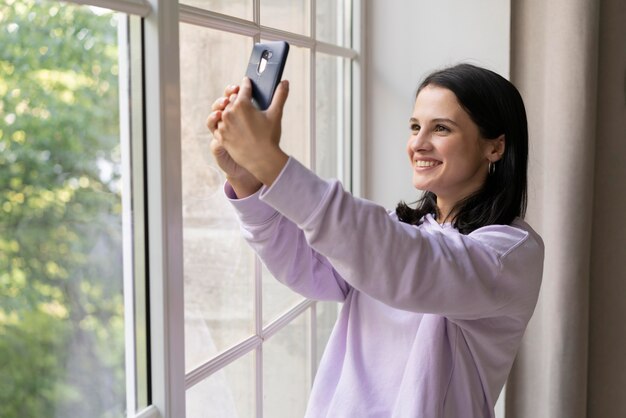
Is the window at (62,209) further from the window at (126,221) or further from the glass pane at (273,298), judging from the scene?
the glass pane at (273,298)

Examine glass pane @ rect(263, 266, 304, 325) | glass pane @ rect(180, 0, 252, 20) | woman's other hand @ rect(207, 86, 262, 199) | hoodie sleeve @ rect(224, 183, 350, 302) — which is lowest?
glass pane @ rect(263, 266, 304, 325)

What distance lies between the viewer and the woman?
751mm

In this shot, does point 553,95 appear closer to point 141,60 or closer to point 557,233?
point 557,233

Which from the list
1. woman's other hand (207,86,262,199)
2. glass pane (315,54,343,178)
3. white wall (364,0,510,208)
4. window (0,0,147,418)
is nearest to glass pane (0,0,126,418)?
window (0,0,147,418)

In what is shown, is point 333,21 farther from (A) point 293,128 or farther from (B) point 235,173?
(B) point 235,173

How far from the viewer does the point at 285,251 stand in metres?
1.05

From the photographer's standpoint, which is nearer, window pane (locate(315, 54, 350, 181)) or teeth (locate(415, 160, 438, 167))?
teeth (locate(415, 160, 438, 167))

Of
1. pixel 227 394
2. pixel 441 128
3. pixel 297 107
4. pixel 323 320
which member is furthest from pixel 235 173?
pixel 323 320

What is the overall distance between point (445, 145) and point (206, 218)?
0.39m

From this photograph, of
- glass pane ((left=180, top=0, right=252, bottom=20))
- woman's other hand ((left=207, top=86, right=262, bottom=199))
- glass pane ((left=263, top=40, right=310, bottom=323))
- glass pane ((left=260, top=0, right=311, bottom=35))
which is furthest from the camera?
glass pane ((left=263, top=40, right=310, bottom=323))

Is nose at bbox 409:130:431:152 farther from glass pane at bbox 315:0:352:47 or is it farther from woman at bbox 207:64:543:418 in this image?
glass pane at bbox 315:0:352:47

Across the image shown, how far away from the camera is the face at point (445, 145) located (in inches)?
41.9

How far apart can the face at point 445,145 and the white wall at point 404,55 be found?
30.1 inches

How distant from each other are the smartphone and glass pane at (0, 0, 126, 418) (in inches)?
7.6
